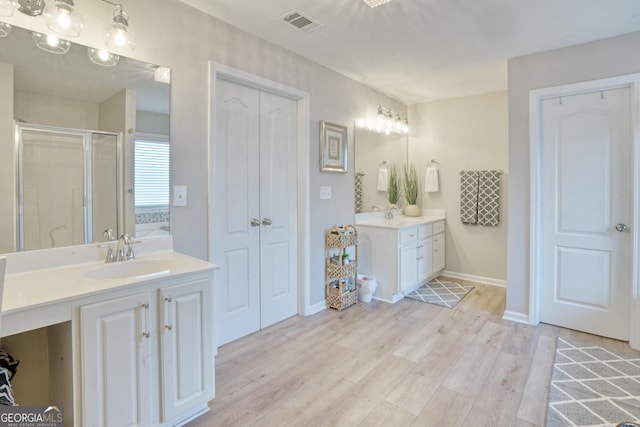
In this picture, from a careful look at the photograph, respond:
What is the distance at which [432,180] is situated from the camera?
4.50m

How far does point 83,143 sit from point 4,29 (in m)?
0.57

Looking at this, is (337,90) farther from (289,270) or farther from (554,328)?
(554,328)

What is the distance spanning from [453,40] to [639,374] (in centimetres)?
264

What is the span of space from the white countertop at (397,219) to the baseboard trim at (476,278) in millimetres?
764

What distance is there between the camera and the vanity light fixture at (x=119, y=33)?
1.73 metres

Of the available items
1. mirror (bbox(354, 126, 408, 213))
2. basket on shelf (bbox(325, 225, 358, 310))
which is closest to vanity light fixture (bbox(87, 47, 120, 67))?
basket on shelf (bbox(325, 225, 358, 310))

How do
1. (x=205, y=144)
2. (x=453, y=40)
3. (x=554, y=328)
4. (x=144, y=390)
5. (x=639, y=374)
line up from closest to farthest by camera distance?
(x=144, y=390), (x=639, y=374), (x=205, y=144), (x=453, y=40), (x=554, y=328)

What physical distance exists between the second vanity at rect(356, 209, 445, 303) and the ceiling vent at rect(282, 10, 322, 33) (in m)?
1.97

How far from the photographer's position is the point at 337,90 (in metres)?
3.38

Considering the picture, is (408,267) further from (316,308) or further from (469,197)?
(469,197)

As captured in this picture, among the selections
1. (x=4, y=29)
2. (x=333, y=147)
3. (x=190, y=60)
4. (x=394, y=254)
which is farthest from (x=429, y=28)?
(x=4, y=29)

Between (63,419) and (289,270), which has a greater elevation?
(289,270)

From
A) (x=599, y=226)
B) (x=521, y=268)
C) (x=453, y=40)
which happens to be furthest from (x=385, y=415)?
(x=453, y=40)

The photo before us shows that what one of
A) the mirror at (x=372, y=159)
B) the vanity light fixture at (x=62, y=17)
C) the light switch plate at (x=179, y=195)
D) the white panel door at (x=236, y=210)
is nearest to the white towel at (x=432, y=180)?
the mirror at (x=372, y=159)
